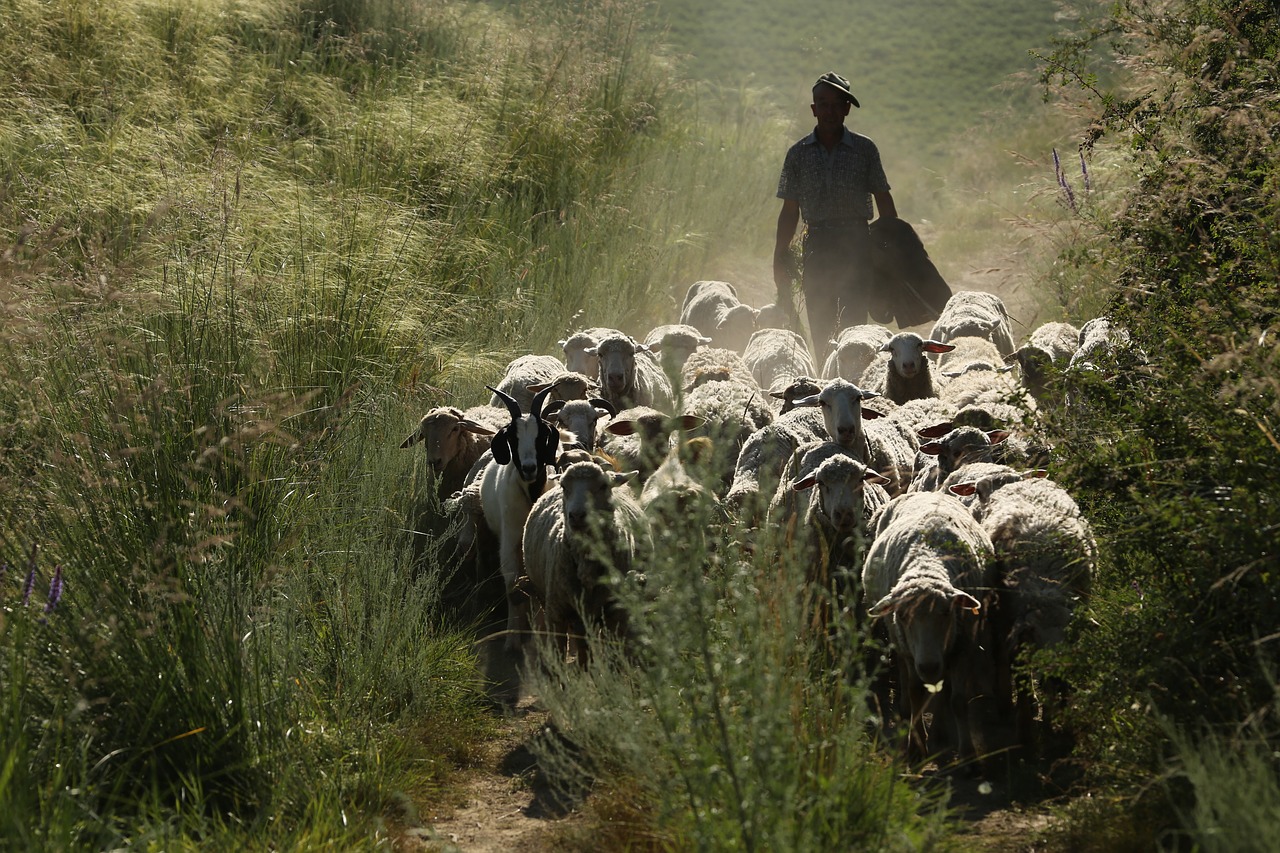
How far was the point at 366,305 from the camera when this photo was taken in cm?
866

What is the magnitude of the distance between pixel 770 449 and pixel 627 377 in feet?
7.72

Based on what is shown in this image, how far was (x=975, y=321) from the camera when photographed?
441 inches

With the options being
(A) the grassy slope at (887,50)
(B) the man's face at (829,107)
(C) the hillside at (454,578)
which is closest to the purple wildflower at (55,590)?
(C) the hillside at (454,578)

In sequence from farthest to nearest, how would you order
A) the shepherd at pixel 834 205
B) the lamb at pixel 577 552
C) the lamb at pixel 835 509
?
the shepherd at pixel 834 205
the lamb at pixel 835 509
the lamb at pixel 577 552

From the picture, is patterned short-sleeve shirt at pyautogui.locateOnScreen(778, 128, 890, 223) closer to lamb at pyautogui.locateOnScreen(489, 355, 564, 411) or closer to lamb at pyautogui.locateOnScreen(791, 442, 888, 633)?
lamb at pyautogui.locateOnScreen(489, 355, 564, 411)

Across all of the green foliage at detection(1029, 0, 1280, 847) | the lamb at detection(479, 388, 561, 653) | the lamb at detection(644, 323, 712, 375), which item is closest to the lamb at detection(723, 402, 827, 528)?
the lamb at detection(479, 388, 561, 653)

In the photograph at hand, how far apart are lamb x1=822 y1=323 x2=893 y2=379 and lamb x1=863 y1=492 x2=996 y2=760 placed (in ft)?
15.2

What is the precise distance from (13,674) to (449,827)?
1913 mm

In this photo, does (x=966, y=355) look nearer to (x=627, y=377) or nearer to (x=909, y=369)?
(x=909, y=369)

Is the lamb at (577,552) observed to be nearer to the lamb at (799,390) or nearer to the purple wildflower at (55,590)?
the lamb at (799,390)

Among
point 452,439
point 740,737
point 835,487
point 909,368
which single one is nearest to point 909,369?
point 909,368

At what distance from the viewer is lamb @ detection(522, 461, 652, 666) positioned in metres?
6.30

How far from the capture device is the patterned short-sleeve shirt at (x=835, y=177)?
37.4 ft

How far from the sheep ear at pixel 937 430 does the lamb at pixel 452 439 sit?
2.74 meters
